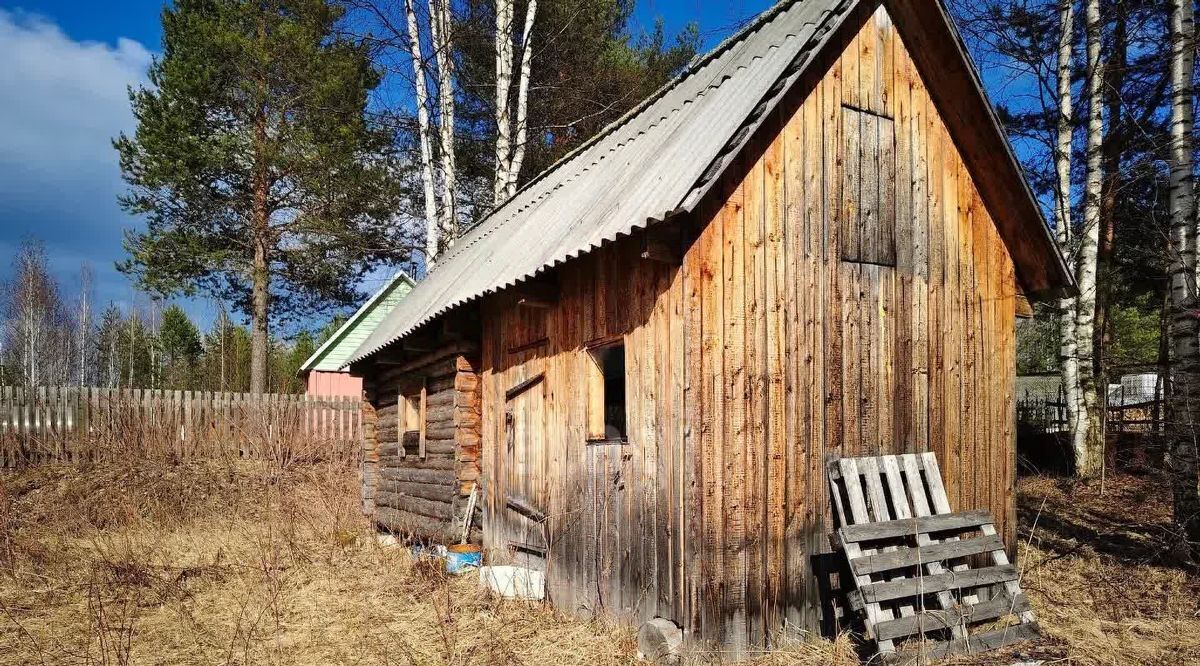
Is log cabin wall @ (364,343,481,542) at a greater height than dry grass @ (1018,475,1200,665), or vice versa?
log cabin wall @ (364,343,481,542)

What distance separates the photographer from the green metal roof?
79.0ft

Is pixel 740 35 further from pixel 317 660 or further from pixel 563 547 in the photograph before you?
pixel 317 660

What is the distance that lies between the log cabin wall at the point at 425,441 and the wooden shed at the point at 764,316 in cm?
80

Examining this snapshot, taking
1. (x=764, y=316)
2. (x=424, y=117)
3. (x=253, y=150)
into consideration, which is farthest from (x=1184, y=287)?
(x=253, y=150)

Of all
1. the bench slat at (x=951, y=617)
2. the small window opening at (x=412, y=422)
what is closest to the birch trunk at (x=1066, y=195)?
the bench slat at (x=951, y=617)

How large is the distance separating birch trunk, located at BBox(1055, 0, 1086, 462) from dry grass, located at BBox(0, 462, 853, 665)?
375 inches

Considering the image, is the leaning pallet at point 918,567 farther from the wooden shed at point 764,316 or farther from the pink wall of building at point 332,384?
the pink wall of building at point 332,384

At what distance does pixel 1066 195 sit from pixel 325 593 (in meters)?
12.1

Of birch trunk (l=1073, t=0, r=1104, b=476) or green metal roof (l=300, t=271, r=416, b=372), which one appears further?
green metal roof (l=300, t=271, r=416, b=372)

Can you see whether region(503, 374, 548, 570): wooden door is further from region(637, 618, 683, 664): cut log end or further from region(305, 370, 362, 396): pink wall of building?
region(305, 370, 362, 396): pink wall of building

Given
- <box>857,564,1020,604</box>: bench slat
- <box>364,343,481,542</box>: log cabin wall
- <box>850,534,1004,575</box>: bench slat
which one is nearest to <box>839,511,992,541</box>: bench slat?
<box>850,534,1004,575</box>: bench slat

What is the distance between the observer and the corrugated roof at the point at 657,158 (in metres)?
5.44

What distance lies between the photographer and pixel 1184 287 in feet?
25.7

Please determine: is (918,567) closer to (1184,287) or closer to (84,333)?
(1184,287)
